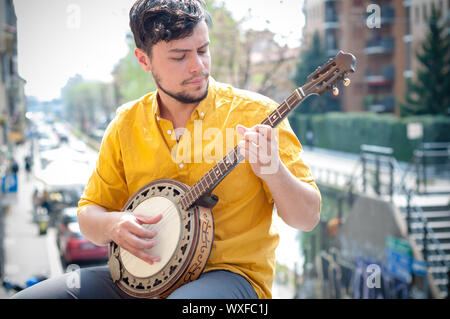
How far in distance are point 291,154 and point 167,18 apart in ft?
1.84

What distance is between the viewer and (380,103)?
1816 centimetres

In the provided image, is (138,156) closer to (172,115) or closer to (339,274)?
(172,115)

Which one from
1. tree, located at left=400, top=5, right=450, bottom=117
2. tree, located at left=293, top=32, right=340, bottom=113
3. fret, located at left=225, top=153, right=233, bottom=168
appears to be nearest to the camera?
fret, located at left=225, top=153, right=233, bottom=168

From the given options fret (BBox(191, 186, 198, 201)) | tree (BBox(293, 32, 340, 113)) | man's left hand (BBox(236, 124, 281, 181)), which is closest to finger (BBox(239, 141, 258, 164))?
man's left hand (BBox(236, 124, 281, 181))

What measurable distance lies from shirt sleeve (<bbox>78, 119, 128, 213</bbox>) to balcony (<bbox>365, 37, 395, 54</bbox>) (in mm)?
15874

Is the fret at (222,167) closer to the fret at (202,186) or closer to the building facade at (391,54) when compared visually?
the fret at (202,186)

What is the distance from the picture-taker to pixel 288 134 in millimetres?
1484

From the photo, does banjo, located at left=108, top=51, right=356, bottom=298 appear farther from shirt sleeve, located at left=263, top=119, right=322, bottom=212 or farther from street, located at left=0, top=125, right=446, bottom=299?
street, located at left=0, top=125, right=446, bottom=299

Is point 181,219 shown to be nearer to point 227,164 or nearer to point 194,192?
point 194,192

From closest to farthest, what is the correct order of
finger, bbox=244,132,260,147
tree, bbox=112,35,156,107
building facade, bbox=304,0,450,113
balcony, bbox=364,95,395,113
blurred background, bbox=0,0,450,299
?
finger, bbox=244,132,260,147 → blurred background, bbox=0,0,450,299 → tree, bbox=112,35,156,107 → building facade, bbox=304,0,450,113 → balcony, bbox=364,95,395,113

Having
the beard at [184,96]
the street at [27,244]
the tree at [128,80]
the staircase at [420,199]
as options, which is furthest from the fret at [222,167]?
the staircase at [420,199]

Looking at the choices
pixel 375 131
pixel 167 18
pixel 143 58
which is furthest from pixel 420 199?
pixel 167 18

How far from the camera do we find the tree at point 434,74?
52.7ft

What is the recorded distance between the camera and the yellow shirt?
149cm
